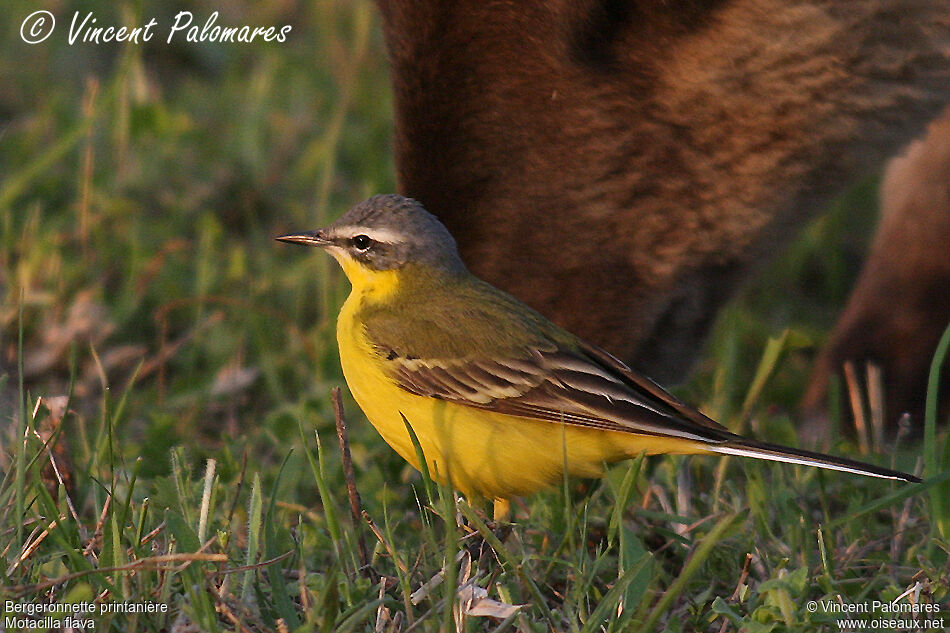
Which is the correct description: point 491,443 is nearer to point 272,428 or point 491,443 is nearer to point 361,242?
point 361,242

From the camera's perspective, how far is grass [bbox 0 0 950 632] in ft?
7.60

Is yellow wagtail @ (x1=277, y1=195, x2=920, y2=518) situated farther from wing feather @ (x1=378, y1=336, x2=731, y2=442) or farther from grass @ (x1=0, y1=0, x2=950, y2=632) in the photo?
grass @ (x1=0, y1=0, x2=950, y2=632)

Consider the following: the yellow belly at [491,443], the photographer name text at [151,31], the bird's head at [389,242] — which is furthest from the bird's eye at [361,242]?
the photographer name text at [151,31]

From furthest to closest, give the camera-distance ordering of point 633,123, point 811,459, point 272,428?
point 272,428, point 633,123, point 811,459

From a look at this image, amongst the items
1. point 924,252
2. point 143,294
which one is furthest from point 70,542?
point 924,252

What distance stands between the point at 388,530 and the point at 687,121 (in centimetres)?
133

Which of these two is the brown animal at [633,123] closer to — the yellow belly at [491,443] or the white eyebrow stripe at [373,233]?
the white eyebrow stripe at [373,233]

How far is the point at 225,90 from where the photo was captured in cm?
594

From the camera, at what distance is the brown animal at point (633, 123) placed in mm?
3018

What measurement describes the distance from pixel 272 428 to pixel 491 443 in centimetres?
120

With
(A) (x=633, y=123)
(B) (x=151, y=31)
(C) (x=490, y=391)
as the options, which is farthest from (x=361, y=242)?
(B) (x=151, y=31)

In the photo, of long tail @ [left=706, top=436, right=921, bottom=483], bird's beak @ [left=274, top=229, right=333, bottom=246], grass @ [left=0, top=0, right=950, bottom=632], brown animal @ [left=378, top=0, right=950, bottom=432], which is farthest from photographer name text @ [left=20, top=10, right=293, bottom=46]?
long tail @ [left=706, top=436, right=921, bottom=483]

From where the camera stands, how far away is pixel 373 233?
275cm

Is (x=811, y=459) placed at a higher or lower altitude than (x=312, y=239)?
lower
